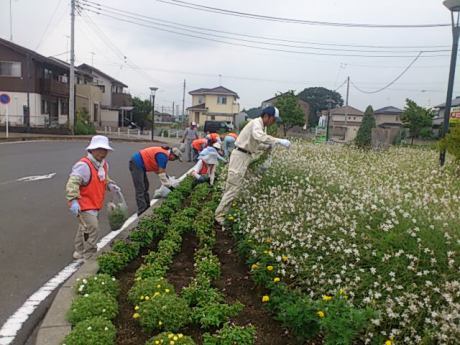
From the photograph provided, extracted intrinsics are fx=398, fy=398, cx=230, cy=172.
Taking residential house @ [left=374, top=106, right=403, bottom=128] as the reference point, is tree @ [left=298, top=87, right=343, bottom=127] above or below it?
above

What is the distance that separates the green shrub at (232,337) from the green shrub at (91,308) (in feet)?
2.68

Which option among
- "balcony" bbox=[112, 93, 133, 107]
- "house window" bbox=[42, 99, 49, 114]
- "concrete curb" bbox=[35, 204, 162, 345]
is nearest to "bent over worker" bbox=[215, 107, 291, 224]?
"concrete curb" bbox=[35, 204, 162, 345]

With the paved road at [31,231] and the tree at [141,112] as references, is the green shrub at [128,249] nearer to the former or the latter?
the paved road at [31,231]

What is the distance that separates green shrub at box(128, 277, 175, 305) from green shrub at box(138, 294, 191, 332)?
0.20 m

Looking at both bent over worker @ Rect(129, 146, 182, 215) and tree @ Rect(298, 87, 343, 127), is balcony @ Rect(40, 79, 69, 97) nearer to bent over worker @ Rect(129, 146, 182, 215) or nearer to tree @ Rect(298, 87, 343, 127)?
bent over worker @ Rect(129, 146, 182, 215)

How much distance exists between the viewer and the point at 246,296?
3566 millimetres

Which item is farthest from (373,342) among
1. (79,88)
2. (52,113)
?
(79,88)

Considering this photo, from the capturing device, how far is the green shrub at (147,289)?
324 cm

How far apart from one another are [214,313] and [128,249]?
1.60 m

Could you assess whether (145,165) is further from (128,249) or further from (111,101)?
(111,101)

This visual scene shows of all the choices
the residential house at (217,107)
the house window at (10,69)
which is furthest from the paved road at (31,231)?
A: the residential house at (217,107)

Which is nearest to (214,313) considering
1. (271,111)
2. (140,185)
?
(271,111)

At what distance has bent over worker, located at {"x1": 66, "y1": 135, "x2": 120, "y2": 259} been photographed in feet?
14.5

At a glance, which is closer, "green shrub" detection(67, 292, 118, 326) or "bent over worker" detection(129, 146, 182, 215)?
"green shrub" detection(67, 292, 118, 326)
